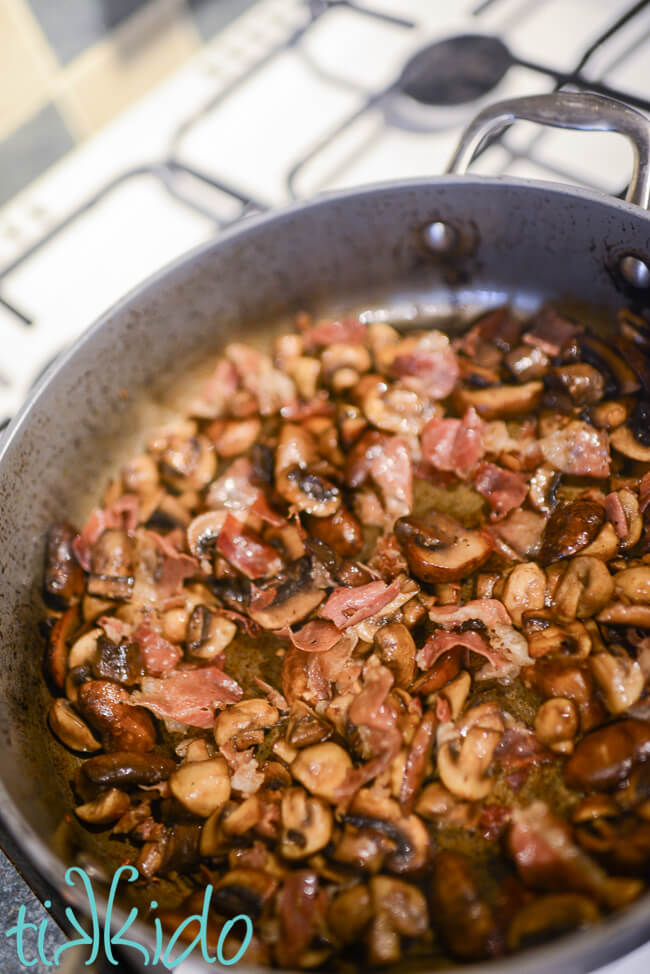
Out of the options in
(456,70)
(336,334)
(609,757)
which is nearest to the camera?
(609,757)

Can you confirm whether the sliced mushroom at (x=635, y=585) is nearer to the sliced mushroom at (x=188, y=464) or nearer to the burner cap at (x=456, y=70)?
the sliced mushroom at (x=188, y=464)

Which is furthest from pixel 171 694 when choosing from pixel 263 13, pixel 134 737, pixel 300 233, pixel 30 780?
pixel 263 13

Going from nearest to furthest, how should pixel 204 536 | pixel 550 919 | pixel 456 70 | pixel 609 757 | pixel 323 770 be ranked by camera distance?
pixel 550 919
pixel 609 757
pixel 323 770
pixel 204 536
pixel 456 70

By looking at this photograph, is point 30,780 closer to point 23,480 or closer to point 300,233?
point 23,480

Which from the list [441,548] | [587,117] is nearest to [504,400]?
[441,548]

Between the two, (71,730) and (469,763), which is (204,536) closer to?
(71,730)

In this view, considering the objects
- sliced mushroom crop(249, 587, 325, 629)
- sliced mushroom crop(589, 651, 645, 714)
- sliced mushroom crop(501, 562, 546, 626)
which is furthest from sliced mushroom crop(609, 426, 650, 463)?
sliced mushroom crop(249, 587, 325, 629)

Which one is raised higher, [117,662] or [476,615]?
[117,662]

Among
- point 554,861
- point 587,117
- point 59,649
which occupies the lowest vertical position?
point 554,861
